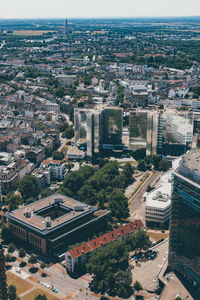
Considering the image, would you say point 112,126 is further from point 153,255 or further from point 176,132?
point 153,255

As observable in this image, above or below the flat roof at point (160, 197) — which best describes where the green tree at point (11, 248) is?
below

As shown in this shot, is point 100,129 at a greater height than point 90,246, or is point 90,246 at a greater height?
point 100,129

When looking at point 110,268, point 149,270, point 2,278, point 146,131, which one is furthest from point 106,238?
point 146,131

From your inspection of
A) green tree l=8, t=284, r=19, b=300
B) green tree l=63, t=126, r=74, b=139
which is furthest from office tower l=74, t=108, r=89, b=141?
green tree l=8, t=284, r=19, b=300

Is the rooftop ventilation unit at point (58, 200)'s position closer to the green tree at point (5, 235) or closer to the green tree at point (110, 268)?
the green tree at point (5, 235)

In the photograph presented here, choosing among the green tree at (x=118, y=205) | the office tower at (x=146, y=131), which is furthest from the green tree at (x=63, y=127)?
the green tree at (x=118, y=205)

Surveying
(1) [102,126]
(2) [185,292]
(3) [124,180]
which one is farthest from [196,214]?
(1) [102,126]

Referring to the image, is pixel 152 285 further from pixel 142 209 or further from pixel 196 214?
pixel 142 209
